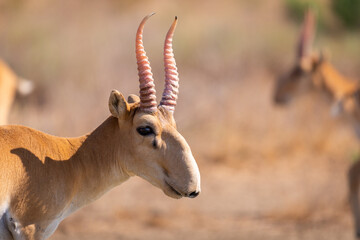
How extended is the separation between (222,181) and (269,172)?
4.22ft

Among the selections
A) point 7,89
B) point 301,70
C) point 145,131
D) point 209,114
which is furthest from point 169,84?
point 209,114

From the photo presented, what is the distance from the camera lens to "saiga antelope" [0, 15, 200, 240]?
526cm

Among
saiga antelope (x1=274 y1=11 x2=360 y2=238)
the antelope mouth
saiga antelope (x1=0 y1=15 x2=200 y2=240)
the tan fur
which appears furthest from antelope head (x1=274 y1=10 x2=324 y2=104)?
the antelope mouth

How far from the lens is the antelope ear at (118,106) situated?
18.4ft

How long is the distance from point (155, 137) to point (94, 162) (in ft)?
2.05

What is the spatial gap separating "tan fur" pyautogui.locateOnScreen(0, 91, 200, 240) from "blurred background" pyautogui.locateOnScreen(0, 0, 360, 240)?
5148 mm

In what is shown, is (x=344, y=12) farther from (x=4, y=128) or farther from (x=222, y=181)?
(x=4, y=128)

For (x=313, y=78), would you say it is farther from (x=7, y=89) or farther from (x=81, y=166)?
(x=81, y=166)

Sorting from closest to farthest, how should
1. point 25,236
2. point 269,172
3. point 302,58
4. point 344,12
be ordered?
point 25,236 → point 302,58 → point 269,172 → point 344,12

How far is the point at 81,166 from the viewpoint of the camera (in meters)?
5.75

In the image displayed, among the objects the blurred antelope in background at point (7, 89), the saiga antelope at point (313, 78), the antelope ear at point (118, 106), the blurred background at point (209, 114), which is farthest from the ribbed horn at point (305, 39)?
the antelope ear at point (118, 106)

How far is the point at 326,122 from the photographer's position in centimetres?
1675

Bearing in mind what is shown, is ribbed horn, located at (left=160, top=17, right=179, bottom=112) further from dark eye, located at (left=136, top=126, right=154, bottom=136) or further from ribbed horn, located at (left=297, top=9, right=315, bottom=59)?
ribbed horn, located at (left=297, top=9, right=315, bottom=59)

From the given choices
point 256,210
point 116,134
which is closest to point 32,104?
point 256,210
